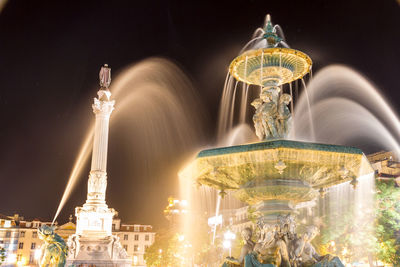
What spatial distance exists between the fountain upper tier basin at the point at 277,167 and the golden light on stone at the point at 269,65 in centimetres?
322

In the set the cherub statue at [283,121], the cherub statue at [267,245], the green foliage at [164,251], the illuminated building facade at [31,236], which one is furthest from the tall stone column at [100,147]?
Result: the illuminated building facade at [31,236]

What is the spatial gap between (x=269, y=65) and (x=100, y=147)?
30030 millimetres

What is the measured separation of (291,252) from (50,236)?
685 cm

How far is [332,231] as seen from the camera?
27.2 m

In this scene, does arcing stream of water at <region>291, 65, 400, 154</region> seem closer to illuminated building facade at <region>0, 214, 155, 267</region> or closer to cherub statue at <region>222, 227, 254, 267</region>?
cherub statue at <region>222, 227, 254, 267</region>

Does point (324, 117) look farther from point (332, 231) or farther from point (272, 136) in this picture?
point (272, 136)

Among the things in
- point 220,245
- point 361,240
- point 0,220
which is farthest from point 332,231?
point 0,220

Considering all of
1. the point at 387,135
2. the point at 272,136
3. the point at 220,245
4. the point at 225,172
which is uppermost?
the point at 387,135

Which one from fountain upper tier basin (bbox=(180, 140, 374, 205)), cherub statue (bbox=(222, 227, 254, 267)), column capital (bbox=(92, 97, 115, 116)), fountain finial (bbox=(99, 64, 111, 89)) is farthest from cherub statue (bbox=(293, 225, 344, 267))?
fountain finial (bbox=(99, 64, 111, 89))

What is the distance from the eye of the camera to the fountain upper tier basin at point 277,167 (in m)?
8.73

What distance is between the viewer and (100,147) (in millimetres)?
38781

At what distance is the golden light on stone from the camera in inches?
430

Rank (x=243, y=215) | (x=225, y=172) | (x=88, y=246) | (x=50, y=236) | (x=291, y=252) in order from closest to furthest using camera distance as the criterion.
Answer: (x=291, y=252) < (x=225, y=172) < (x=50, y=236) < (x=88, y=246) < (x=243, y=215)

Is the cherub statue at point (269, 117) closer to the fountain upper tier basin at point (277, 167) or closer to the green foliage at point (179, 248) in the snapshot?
the fountain upper tier basin at point (277, 167)
